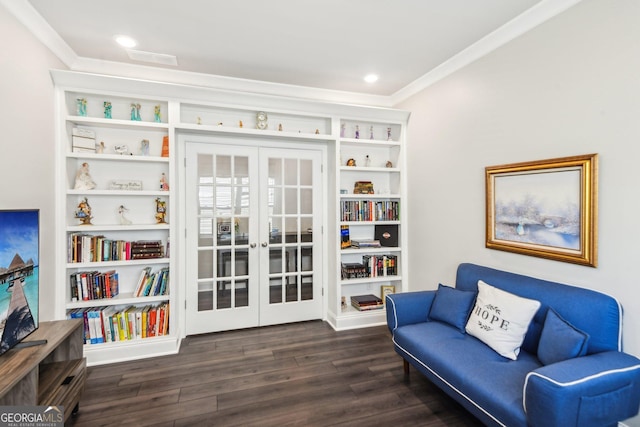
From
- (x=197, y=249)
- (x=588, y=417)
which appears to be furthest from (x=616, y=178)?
(x=197, y=249)

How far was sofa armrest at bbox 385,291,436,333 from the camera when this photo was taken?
2475mm

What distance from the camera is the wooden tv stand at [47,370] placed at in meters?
1.45

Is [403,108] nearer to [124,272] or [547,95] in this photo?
[547,95]

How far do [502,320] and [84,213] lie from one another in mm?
3416

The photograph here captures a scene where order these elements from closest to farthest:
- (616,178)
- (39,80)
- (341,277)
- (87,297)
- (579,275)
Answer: (616,178), (579,275), (39,80), (87,297), (341,277)

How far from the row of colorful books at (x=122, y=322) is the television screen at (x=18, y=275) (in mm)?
944

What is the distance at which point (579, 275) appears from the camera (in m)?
1.95

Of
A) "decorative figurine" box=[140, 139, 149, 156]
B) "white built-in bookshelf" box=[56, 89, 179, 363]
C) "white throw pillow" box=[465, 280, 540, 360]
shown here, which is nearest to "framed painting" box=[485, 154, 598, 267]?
"white throw pillow" box=[465, 280, 540, 360]

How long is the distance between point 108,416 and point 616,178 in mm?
3397

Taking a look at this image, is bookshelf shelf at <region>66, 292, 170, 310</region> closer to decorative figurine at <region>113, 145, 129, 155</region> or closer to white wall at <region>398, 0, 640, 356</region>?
decorative figurine at <region>113, 145, 129, 155</region>

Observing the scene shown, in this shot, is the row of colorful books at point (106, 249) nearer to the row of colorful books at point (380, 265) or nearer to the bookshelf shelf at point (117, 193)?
the bookshelf shelf at point (117, 193)

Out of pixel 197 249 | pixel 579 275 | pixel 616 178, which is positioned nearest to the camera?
pixel 616 178

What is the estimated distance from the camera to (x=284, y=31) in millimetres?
2418

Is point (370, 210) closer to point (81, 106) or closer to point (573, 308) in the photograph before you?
point (573, 308)
